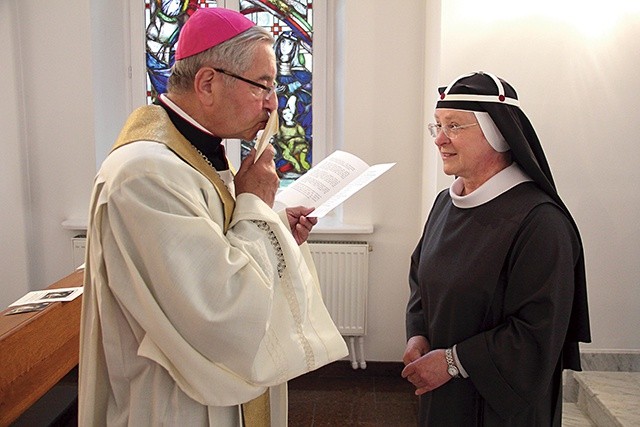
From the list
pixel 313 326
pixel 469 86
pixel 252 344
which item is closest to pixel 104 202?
pixel 252 344

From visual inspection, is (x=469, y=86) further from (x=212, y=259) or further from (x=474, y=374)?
(x=212, y=259)

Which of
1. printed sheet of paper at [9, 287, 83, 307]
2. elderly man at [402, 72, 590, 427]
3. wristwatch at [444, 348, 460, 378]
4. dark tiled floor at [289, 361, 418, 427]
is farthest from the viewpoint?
dark tiled floor at [289, 361, 418, 427]

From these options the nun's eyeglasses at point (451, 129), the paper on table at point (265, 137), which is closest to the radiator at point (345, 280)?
the nun's eyeglasses at point (451, 129)

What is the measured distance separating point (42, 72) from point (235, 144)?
136 cm

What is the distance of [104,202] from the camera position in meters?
1.45

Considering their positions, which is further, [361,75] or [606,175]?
[361,75]

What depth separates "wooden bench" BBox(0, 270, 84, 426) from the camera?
83.4 inches

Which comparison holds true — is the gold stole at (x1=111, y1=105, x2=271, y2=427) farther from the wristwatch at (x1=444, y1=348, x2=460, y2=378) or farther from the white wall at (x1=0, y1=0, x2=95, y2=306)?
the white wall at (x1=0, y1=0, x2=95, y2=306)

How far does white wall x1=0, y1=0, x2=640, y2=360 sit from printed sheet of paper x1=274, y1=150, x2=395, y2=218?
1623 mm

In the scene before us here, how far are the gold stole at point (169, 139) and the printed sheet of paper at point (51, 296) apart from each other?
3.96ft

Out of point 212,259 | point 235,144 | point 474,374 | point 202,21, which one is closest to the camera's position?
point 212,259

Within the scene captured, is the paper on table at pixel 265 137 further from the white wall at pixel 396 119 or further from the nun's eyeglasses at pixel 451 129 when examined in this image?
the white wall at pixel 396 119

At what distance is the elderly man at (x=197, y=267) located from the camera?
1429 millimetres

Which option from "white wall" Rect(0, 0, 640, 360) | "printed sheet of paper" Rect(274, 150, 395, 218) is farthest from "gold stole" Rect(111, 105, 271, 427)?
"white wall" Rect(0, 0, 640, 360)
